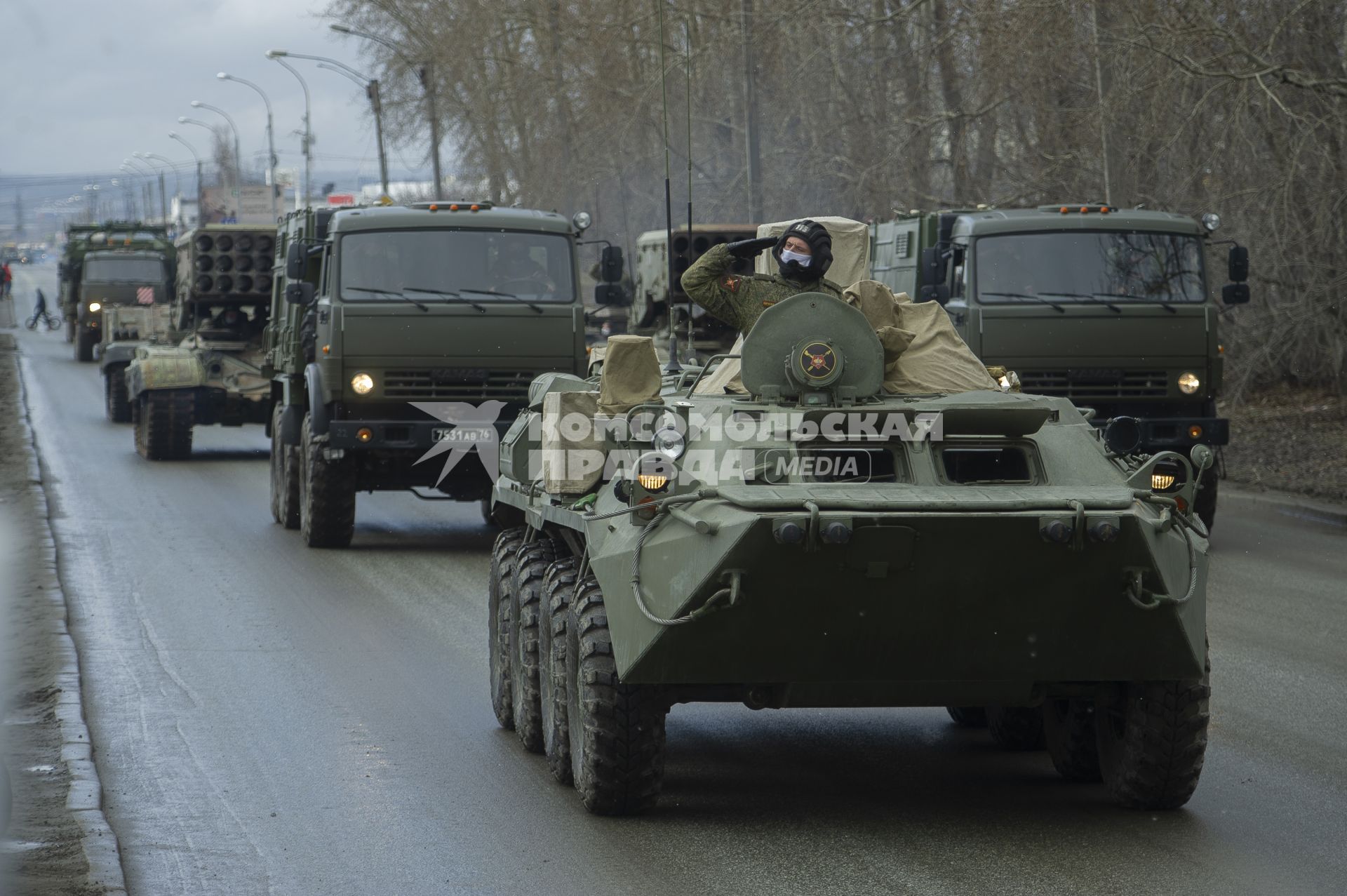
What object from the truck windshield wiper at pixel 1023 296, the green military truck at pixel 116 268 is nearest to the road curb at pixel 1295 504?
the truck windshield wiper at pixel 1023 296

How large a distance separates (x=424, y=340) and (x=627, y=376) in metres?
8.00

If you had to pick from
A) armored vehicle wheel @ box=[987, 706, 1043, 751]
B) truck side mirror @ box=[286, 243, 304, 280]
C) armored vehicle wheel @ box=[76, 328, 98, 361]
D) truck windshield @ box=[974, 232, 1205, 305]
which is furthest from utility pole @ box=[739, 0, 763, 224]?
armored vehicle wheel @ box=[76, 328, 98, 361]

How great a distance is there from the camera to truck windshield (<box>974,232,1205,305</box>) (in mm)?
15797

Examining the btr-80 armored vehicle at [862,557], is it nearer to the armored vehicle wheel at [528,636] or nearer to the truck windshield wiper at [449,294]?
the armored vehicle wheel at [528,636]

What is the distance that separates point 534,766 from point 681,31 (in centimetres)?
2745

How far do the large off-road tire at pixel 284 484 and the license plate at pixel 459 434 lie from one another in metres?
1.78

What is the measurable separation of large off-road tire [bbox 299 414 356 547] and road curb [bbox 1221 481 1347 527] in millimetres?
8302

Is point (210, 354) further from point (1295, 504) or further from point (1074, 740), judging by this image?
point (1074, 740)

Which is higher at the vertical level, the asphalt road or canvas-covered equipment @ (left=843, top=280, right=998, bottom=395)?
canvas-covered equipment @ (left=843, top=280, right=998, bottom=395)

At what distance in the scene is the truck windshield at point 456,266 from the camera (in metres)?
15.9

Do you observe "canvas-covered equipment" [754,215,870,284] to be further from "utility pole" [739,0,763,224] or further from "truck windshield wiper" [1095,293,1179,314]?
"utility pole" [739,0,763,224]

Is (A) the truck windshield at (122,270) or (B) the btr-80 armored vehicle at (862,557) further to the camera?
(A) the truck windshield at (122,270)

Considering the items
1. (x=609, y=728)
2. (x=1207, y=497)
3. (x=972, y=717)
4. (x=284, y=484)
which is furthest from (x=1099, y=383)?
(x=609, y=728)

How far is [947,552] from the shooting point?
6.47 metres
